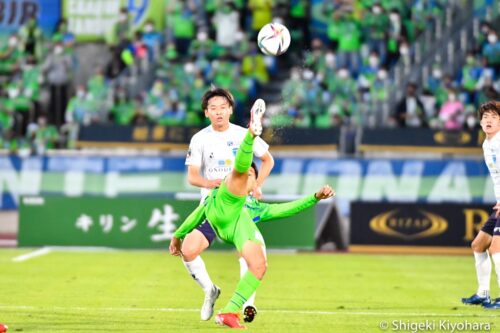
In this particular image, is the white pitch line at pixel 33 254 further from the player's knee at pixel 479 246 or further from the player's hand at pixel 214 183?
the player's hand at pixel 214 183

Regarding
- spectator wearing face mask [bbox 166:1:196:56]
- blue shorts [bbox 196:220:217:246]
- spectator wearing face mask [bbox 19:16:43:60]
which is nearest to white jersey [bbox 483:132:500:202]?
blue shorts [bbox 196:220:217:246]

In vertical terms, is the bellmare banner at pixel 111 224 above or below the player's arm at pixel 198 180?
below

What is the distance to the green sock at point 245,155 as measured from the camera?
33.1 ft

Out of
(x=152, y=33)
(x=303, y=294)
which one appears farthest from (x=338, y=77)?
(x=303, y=294)

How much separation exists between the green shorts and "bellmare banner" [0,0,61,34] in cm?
2367

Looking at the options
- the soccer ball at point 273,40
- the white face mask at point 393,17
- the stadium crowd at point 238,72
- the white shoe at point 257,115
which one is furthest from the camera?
the white face mask at point 393,17

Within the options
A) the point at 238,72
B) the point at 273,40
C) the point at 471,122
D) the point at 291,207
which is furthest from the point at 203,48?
the point at 291,207

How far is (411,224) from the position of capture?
73.7 ft

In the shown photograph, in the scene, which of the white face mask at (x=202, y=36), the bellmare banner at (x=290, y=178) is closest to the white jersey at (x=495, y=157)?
the bellmare banner at (x=290, y=178)

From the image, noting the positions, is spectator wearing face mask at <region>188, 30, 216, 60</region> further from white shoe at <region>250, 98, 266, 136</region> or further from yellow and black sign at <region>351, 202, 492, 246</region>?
white shoe at <region>250, 98, 266, 136</region>

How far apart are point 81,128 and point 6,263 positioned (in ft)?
25.8

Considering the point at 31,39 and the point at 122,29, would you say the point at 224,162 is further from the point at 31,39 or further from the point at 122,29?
the point at 31,39

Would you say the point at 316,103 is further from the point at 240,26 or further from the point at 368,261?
the point at 368,261

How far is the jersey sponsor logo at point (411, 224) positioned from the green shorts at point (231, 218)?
11.8m
